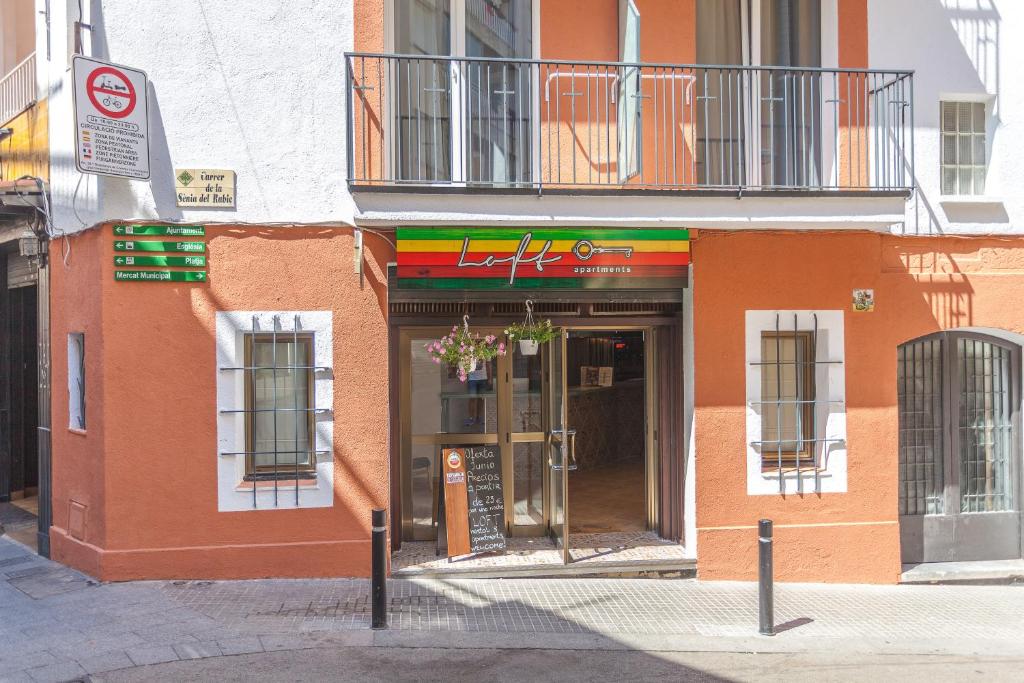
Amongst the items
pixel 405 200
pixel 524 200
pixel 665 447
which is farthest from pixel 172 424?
pixel 665 447

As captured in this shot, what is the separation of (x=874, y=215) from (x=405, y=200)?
4697mm

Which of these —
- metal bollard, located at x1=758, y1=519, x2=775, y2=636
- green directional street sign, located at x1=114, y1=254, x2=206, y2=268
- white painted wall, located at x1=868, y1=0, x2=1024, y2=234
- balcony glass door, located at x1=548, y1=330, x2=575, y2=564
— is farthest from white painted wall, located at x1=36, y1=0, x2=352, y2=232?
white painted wall, located at x1=868, y1=0, x2=1024, y2=234

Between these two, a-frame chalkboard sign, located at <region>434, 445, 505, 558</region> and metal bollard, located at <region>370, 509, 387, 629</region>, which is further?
a-frame chalkboard sign, located at <region>434, 445, 505, 558</region>

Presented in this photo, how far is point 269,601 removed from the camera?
293 inches

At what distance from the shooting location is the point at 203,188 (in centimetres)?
806

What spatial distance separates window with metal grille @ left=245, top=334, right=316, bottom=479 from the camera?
8258 millimetres

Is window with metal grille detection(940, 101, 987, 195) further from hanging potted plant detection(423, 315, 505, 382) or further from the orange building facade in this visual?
hanging potted plant detection(423, 315, 505, 382)

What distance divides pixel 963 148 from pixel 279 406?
8.08m

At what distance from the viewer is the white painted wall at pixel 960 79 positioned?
902 centimetres

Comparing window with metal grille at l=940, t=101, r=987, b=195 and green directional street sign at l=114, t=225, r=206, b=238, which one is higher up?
window with metal grille at l=940, t=101, r=987, b=195

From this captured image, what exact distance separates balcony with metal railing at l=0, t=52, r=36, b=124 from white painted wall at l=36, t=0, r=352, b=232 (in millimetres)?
1404

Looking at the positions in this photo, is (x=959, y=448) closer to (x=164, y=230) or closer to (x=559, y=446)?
(x=559, y=446)

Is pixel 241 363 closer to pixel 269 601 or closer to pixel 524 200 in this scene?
pixel 269 601

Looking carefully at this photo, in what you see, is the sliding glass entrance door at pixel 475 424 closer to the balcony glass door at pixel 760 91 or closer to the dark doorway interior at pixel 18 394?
the balcony glass door at pixel 760 91
